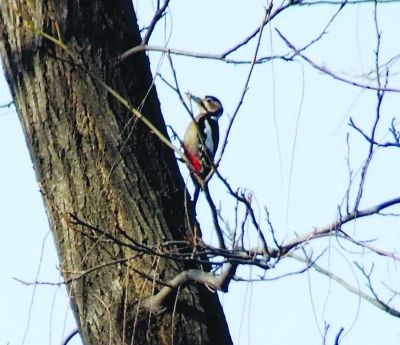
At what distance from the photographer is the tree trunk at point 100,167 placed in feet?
13.1

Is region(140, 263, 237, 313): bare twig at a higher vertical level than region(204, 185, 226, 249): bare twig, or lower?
higher

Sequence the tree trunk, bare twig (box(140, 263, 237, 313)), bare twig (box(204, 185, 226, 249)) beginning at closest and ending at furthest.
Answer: bare twig (box(204, 185, 226, 249)) → bare twig (box(140, 263, 237, 313)) → the tree trunk

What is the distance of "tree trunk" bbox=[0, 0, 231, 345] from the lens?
399 centimetres

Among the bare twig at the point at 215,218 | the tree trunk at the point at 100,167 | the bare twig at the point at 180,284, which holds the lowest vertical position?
the bare twig at the point at 215,218

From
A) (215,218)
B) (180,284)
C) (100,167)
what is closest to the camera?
(215,218)

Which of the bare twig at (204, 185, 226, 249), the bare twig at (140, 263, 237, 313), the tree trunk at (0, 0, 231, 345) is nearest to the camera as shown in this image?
the bare twig at (204, 185, 226, 249)

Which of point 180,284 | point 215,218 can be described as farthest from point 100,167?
point 215,218

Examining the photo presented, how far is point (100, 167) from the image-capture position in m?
4.06

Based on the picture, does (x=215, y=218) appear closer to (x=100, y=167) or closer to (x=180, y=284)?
(x=180, y=284)

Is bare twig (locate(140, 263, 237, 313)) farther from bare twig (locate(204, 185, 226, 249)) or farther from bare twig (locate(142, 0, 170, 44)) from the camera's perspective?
bare twig (locate(142, 0, 170, 44))

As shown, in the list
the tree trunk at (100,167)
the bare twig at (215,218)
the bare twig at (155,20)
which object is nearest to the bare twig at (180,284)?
the tree trunk at (100,167)

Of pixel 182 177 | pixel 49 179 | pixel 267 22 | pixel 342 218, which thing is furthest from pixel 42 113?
pixel 342 218

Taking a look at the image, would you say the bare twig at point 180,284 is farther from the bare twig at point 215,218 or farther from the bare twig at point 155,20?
the bare twig at point 155,20

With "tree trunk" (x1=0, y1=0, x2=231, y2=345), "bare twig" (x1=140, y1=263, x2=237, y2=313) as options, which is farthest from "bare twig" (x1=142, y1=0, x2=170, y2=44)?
"bare twig" (x1=140, y1=263, x2=237, y2=313)
